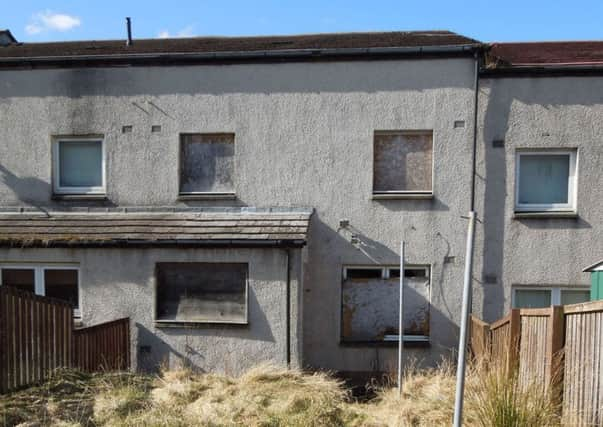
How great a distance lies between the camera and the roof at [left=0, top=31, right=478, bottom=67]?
8.95 m

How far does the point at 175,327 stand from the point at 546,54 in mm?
10195

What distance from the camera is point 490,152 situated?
8758 millimetres

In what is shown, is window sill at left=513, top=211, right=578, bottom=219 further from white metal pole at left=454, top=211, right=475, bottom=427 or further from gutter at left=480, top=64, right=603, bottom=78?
white metal pole at left=454, top=211, right=475, bottom=427

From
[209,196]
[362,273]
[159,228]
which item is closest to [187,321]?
[159,228]

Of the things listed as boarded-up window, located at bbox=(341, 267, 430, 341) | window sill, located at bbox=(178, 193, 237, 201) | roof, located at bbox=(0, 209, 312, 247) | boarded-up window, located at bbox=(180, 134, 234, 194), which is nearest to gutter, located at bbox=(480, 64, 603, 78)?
boarded-up window, located at bbox=(341, 267, 430, 341)

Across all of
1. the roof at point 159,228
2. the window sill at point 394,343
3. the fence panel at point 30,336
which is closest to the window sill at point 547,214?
the window sill at point 394,343

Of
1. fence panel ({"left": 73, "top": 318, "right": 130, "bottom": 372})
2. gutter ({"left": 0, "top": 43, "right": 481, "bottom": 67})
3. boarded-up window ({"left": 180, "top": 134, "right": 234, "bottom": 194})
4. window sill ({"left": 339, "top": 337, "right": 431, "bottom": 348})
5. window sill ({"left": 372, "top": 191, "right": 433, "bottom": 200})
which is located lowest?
window sill ({"left": 339, "top": 337, "right": 431, "bottom": 348})

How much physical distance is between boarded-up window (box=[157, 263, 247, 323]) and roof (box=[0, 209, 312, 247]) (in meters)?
0.59

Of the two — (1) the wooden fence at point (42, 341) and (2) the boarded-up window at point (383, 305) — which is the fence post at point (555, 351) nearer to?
(2) the boarded-up window at point (383, 305)

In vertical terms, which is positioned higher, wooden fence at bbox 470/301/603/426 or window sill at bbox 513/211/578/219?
window sill at bbox 513/211/578/219

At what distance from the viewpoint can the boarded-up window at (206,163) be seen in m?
9.27

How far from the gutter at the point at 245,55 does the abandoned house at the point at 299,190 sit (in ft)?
0.10

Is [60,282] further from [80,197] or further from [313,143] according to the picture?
[313,143]

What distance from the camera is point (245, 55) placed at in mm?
9000
